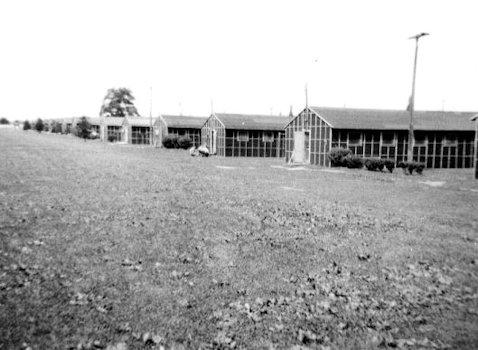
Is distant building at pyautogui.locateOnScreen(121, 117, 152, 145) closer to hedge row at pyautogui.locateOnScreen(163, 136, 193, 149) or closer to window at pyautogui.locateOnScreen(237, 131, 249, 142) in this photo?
hedge row at pyautogui.locateOnScreen(163, 136, 193, 149)

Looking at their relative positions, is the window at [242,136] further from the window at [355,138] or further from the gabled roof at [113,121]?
the gabled roof at [113,121]

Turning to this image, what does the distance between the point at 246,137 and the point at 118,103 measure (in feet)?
289

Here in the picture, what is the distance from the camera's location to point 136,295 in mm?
6691

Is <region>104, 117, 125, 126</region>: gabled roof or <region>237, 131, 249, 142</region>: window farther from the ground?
<region>104, 117, 125, 126</region>: gabled roof

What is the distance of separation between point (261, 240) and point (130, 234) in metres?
3.22

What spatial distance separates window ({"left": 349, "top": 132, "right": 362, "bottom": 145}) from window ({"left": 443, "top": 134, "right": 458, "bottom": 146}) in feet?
26.6

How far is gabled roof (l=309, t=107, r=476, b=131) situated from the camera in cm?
3469

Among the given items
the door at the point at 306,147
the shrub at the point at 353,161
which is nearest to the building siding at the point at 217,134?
the door at the point at 306,147

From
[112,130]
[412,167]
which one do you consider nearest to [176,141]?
[112,130]

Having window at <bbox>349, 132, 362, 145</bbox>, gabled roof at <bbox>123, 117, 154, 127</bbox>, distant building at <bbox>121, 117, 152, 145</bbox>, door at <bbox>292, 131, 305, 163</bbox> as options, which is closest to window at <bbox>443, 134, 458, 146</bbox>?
window at <bbox>349, 132, 362, 145</bbox>

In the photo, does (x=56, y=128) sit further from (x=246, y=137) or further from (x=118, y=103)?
(x=246, y=137)

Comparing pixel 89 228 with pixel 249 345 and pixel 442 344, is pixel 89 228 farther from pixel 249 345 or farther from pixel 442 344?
pixel 442 344

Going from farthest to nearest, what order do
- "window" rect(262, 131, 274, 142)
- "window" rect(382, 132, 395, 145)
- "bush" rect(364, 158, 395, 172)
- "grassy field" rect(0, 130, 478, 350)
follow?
"window" rect(262, 131, 274, 142) → "window" rect(382, 132, 395, 145) → "bush" rect(364, 158, 395, 172) → "grassy field" rect(0, 130, 478, 350)

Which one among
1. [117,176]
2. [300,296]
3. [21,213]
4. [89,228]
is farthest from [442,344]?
[117,176]
